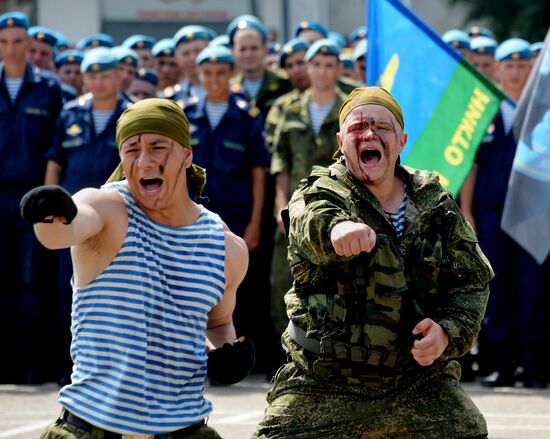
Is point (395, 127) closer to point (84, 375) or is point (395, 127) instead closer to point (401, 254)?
point (401, 254)

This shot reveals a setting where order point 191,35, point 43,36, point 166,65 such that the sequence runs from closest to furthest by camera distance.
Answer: point 191,35, point 43,36, point 166,65

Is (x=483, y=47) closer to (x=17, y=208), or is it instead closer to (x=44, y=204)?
(x=17, y=208)

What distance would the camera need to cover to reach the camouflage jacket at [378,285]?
191 inches

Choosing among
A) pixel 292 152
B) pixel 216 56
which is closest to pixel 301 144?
pixel 292 152

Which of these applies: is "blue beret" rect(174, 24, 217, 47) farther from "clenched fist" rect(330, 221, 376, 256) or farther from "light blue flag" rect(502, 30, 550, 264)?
"clenched fist" rect(330, 221, 376, 256)

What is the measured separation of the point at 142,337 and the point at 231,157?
567 cm

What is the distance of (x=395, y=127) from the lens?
5074mm

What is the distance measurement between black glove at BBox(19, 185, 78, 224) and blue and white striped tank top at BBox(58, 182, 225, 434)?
0.53m

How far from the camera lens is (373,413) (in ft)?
16.1

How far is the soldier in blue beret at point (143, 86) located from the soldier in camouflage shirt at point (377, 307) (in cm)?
664

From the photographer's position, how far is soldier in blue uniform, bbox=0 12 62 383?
33.6 feet

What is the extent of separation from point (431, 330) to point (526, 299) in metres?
5.51

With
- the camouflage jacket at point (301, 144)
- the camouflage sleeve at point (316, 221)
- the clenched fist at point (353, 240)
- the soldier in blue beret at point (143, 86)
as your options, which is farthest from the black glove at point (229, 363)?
the soldier in blue beret at point (143, 86)

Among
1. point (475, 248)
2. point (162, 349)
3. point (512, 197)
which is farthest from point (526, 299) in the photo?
point (162, 349)
